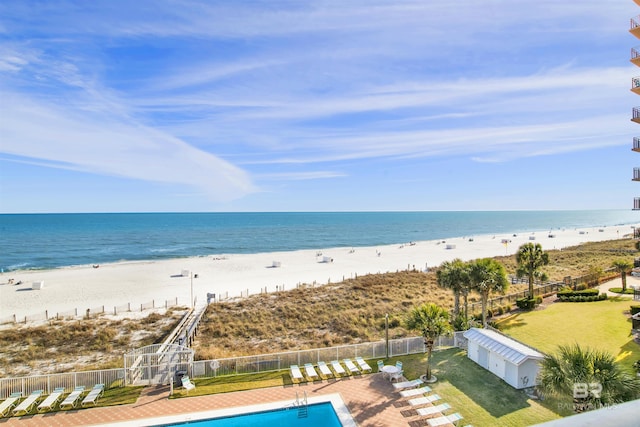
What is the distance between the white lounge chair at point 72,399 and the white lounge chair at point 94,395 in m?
0.36

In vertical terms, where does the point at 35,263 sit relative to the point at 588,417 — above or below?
below

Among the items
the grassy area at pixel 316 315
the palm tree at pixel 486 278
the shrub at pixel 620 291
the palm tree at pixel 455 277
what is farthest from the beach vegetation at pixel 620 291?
the palm tree at pixel 455 277

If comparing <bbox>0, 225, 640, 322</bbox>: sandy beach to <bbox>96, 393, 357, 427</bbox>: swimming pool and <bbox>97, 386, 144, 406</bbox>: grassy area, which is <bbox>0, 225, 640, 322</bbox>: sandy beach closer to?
<bbox>97, 386, 144, 406</bbox>: grassy area

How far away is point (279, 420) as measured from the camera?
15.3m

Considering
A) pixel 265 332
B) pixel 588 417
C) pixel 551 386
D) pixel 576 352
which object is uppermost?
pixel 588 417

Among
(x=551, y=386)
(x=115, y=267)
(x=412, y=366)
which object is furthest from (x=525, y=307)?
(x=115, y=267)

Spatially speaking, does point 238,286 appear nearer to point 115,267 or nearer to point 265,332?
point 265,332

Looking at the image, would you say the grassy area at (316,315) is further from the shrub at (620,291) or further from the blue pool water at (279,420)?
the blue pool water at (279,420)

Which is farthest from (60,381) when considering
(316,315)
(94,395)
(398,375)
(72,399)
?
(316,315)

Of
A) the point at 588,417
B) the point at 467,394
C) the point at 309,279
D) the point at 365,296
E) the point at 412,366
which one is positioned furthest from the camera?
the point at 309,279

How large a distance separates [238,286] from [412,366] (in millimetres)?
26621

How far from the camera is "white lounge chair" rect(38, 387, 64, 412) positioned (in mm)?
15762

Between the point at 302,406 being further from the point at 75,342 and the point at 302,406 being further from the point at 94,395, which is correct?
the point at 75,342

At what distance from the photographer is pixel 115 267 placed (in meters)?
57.1
